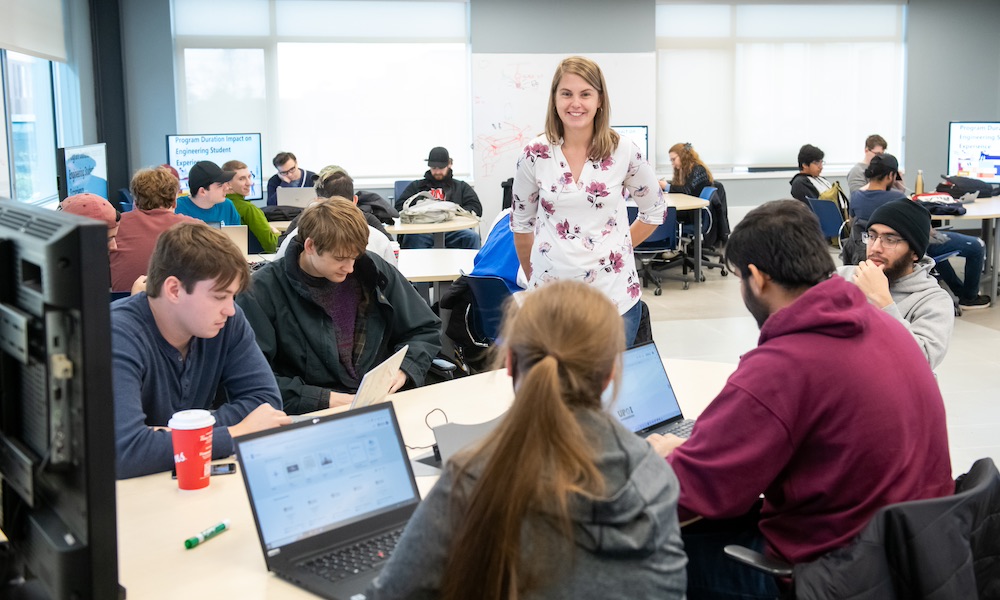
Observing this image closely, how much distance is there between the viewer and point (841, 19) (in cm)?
1111

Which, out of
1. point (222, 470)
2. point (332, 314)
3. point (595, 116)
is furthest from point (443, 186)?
point (222, 470)

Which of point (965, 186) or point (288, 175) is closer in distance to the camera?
point (965, 186)

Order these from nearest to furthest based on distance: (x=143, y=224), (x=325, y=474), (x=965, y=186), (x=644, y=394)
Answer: (x=325, y=474) → (x=644, y=394) → (x=143, y=224) → (x=965, y=186)

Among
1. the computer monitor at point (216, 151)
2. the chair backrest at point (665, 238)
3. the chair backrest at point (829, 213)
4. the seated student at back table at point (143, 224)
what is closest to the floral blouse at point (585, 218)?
the seated student at back table at point (143, 224)

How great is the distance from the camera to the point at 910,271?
3008mm

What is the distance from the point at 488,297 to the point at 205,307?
2316 mm

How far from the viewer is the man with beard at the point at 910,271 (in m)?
2.89

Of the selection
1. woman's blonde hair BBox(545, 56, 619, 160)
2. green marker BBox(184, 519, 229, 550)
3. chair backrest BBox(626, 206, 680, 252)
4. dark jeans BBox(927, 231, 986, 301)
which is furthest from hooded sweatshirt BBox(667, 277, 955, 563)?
chair backrest BBox(626, 206, 680, 252)

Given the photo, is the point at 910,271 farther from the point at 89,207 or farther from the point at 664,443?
the point at 89,207

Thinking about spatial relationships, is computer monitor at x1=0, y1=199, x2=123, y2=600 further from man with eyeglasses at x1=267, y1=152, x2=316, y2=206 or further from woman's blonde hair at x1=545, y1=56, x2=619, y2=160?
man with eyeglasses at x1=267, y1=152, x2=316, y2=206

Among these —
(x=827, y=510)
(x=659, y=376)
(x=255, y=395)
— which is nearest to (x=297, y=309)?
(x=255, y=395)

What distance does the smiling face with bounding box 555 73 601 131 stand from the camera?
3.14 m

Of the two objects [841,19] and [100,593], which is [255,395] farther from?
[841,19]

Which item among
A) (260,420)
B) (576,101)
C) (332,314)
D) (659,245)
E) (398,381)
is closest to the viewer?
(260,420)
